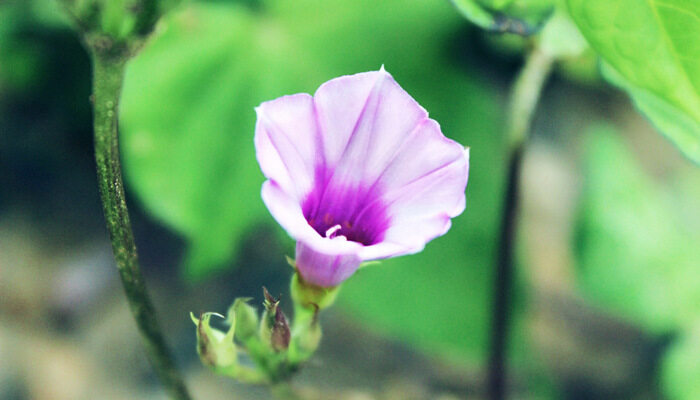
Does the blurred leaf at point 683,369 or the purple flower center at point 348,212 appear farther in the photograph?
the blurred leaf at point 683,369

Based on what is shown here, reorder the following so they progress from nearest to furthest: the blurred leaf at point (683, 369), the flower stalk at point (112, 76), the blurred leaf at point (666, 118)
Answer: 1. the flower stalk at point (112, 76)
2. the blurred leaf at point (666, 118)
3. the blurred leaf at point (683, 369)

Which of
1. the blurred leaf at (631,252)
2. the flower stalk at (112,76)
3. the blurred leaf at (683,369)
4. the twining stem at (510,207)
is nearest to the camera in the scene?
the flower stalk at (112,76)

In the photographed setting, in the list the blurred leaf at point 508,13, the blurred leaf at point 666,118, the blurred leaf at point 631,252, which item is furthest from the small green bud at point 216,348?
the blurred leaf at point 631,252

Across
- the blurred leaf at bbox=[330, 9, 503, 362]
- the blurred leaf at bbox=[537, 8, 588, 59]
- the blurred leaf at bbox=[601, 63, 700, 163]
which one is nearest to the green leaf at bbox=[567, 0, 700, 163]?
the blurred leaf at bbox=[601, 63, 700, 163]

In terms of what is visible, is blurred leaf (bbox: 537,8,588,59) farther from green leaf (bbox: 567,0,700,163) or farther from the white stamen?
the white stamen

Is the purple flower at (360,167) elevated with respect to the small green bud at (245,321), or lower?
elevated

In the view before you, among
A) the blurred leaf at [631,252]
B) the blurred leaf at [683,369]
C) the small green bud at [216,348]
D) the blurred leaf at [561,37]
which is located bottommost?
the blurred leaf at [683,369]

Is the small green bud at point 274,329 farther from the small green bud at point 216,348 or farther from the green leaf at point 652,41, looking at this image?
the green leaf at point 652,41
